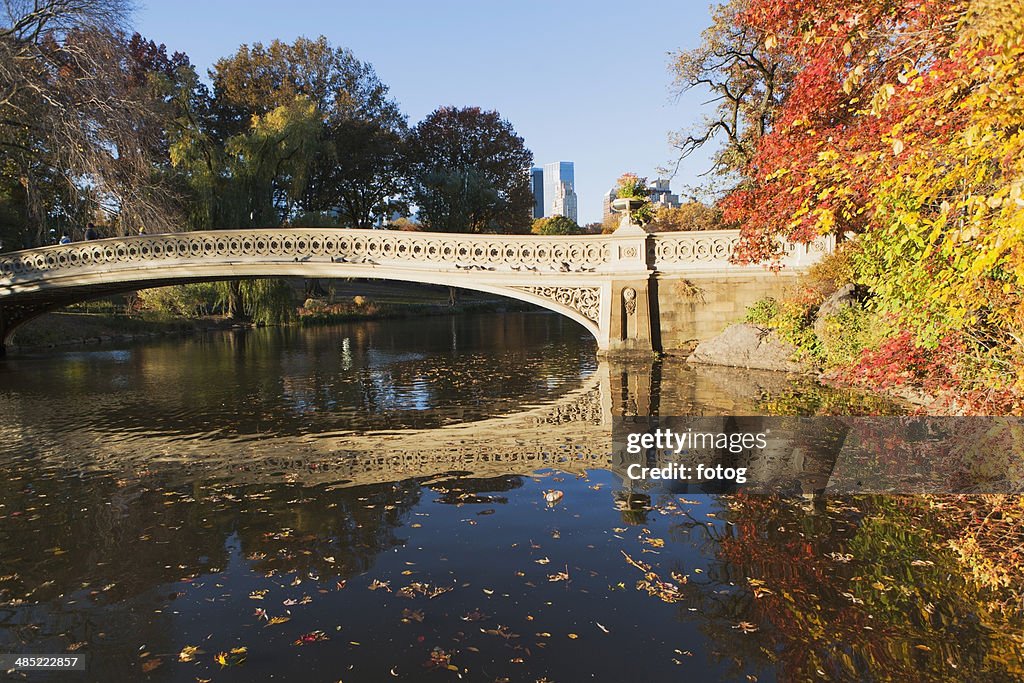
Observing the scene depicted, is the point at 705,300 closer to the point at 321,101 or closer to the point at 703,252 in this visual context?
the point at 703,252

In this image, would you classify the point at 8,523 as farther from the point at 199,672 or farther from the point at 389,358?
the point at 389,358

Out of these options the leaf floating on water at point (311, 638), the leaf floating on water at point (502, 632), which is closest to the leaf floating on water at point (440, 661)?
the leaf floating on water at point (502, 632)

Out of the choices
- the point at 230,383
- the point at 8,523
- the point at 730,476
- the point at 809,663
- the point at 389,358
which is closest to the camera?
the point at 809,663

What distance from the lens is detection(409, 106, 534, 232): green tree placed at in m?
47.7

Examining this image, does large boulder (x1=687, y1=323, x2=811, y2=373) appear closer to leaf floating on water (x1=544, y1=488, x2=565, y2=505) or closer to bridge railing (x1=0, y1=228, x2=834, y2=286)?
bridge railing (x1=0, y1=228, x2=834, y2=286)

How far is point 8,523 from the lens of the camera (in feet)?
18.6

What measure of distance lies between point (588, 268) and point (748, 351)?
14.1ft

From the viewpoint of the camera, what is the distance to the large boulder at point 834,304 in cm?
1267

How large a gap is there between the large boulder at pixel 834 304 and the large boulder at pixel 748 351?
71 centimetres

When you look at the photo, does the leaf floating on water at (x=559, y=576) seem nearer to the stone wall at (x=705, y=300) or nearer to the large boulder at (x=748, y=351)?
the large boulder at (x=748, y=351)

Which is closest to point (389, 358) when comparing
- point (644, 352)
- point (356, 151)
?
point (644, 352)

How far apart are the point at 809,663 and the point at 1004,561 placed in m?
2.06

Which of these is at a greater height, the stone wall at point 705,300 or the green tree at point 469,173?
the green tree at point 469,173

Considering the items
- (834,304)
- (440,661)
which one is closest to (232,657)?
(440,661)
